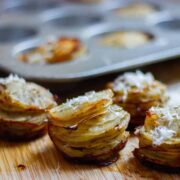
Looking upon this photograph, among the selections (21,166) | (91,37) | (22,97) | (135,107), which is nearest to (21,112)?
(22,97)

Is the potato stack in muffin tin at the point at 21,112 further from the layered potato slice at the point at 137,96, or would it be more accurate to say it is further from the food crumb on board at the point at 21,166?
the layered potato slice at the point at 137,96

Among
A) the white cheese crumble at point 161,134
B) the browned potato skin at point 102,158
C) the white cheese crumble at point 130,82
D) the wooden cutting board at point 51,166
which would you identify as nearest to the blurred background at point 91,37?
the white cheese crumble at point 130,82

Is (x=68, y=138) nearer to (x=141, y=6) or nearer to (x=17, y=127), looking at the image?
(x=17, y=127)

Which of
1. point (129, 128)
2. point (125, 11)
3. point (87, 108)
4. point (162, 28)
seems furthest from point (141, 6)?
point (87, 108)

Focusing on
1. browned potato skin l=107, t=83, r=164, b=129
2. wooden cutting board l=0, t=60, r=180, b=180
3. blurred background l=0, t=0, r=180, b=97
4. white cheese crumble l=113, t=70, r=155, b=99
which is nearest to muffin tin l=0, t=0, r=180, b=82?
blurred background l=0, t=0, r=180, b=97

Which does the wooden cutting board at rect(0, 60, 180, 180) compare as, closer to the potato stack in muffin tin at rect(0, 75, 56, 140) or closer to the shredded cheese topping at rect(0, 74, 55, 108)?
the potato stack in muffin tin at rect(0, 75, 56, 140)

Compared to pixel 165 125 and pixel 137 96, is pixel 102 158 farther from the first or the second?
pixel 137 96
